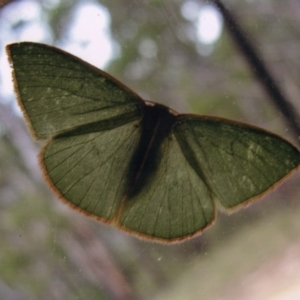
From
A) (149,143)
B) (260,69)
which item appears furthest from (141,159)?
(260,69)

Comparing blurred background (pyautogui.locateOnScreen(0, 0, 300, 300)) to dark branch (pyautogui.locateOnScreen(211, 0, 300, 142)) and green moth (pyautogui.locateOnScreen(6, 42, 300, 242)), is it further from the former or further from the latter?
green moth (pyautogui.locateOnScreen(6, 42, 300, 242))

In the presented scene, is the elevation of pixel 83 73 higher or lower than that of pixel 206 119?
higher

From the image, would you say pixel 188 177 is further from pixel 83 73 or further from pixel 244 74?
pixel 244 74

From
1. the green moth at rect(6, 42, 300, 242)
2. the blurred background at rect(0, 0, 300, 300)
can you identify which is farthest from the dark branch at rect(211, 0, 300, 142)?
the green moth at rect(6, 42, 300, 242)

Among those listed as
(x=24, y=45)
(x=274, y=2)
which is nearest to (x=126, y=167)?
(x=24, y=45)

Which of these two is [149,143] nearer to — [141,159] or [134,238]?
[141,159]

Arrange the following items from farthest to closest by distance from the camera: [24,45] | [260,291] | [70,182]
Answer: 1. [260,291]
2. [70,182]
3. [24,45]

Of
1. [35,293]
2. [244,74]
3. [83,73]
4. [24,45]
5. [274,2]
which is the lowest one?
[35,293]
